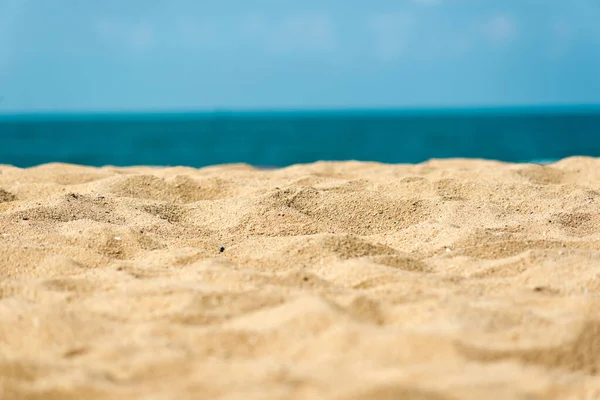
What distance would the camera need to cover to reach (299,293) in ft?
7.89

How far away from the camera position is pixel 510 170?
525cm

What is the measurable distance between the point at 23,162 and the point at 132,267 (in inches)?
978

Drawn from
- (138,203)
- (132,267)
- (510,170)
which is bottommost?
(132,267)

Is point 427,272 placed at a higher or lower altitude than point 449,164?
lower

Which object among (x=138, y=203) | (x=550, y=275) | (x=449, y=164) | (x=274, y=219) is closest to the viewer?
(x=550, y=275)

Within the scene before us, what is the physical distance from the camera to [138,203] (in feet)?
12.8

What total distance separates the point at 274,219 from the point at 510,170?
95.4 inches

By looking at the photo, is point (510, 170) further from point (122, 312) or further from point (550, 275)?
point (122, 312)

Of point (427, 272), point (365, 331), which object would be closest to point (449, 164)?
point (427, 272)

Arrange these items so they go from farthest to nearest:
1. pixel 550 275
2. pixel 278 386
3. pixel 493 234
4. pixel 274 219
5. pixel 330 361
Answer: pixel 274 219 → pixel 493 234 → pixel 550 275 → pixel 330 361 → pixel 278 386

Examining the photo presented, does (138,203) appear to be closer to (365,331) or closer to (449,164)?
(365,331)

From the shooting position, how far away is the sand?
182 centimetres

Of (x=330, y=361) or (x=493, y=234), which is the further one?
(x=493, y=234)

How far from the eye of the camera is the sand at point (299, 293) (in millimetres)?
1815
